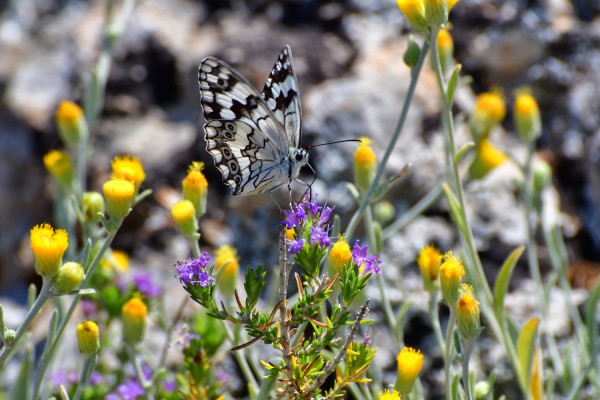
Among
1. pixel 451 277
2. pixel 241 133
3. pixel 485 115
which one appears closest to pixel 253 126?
pixel 241 133

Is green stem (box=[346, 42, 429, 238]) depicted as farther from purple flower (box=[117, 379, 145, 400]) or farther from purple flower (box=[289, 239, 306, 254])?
purple flower (box=[117, 379, 145, 400])

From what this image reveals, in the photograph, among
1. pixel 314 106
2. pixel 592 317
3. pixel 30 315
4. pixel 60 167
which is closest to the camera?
pixel 30 315

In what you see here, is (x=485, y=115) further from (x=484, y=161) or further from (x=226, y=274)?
(x=226, y=274)

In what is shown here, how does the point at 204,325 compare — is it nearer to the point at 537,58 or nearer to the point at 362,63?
the point at 362,63

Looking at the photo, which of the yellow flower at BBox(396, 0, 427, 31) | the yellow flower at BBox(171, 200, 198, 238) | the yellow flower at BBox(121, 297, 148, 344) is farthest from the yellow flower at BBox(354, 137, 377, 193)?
the yellow flower at BBox(121, 297, 148, 344)

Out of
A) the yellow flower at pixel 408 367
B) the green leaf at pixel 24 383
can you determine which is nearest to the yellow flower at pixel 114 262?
the green leaf at pixel 24 383

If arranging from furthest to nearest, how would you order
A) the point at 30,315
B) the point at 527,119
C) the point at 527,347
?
1. the point at 527,119
2. the point at 527,347
3. the point at 30,315

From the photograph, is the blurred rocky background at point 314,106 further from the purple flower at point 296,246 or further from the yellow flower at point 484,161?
the purple flower at point 296,246

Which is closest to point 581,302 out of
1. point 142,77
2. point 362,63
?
point 362,63
